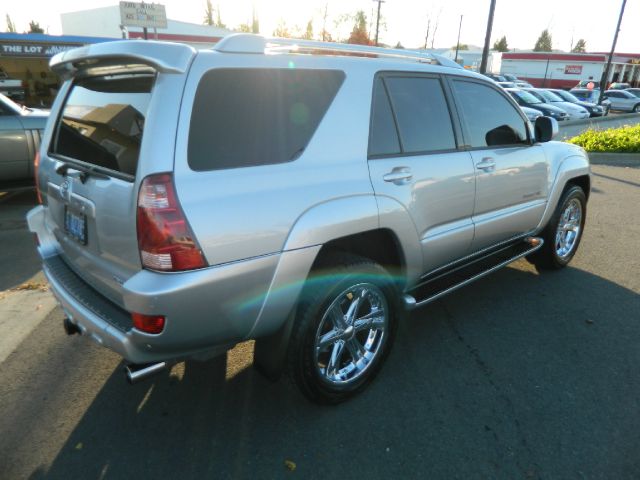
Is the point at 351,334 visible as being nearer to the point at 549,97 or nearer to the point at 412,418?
the point at 412,418

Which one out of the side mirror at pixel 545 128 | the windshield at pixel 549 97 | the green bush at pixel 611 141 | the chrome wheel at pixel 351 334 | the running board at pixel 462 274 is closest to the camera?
the chrome wheel at pixel 351 334

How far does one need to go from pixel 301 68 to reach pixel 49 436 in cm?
236

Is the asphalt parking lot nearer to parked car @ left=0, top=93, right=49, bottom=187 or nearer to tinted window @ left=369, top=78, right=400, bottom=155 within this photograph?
tinted window @ left=369, top=78, right=400, bottom=155

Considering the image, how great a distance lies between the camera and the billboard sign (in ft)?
68.7

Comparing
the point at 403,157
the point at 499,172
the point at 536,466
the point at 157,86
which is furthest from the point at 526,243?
the point at 157,86

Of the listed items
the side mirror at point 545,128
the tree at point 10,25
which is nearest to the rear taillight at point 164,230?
the side mirror at point 545,128

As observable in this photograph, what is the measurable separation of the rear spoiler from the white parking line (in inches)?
83.3

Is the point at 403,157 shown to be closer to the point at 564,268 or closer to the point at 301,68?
the point at 301,68

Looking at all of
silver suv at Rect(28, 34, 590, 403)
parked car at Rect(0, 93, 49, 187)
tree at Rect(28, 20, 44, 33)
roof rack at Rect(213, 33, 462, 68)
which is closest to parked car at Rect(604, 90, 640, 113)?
silver suv at Rect(28, 34, 590, 403)

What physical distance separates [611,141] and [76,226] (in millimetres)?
13508

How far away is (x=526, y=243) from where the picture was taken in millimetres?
4117

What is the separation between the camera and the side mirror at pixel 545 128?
13.1 ft

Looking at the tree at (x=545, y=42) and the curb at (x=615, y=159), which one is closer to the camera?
the curb at (x=615, y=159)

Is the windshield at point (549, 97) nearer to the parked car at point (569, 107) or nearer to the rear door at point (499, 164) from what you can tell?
the parked car at point (569, 107)
